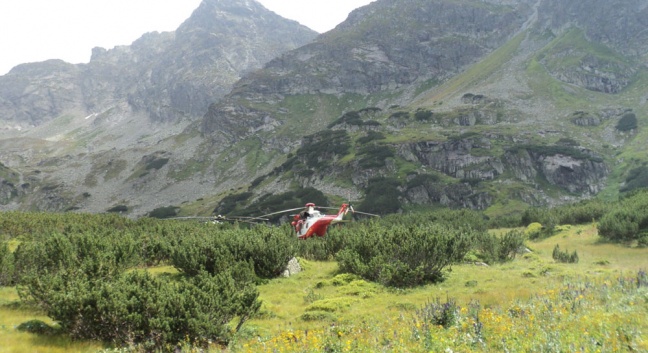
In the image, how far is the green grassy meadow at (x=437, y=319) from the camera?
7859 mm

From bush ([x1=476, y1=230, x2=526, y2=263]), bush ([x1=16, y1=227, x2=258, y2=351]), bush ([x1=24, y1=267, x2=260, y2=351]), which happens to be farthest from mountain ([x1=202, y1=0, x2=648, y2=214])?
bush ([x1=24, y1=267, x2=260, y2=351])

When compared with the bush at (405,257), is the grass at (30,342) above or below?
above

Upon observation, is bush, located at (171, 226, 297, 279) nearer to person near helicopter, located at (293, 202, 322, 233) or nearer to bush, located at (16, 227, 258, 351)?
person near helicopter, located at (293, 202, 322, 233)

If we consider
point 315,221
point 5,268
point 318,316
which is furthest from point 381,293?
point 5,268

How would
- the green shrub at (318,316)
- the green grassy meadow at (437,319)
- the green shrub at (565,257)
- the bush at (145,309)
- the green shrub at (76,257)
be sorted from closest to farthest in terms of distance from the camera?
the green grassy meadow at (437,319)
the bush at (145,309)
the green shrub at (318,316)
the green shrub at (76,257)
the green shrub at (565,257)

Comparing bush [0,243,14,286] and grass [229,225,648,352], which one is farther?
bush [0,243,14,286]

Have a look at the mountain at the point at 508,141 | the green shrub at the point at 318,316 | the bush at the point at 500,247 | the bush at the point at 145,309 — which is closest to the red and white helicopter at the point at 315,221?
the bush at the point at 500,247

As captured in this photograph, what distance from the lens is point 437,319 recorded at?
35.3 feet

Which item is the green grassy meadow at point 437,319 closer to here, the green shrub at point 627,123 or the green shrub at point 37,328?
the green shrub at point 37,328

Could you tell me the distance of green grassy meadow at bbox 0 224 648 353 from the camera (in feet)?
25.8

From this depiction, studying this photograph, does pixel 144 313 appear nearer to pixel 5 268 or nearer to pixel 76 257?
pixel 76 257

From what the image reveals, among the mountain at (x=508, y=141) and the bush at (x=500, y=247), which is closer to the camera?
the bush at (x=500, y=247)

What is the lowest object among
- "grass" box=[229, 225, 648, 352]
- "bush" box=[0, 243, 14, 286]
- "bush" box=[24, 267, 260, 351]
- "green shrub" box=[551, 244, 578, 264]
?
"green shrub" box=[551, 244, 578, 264]

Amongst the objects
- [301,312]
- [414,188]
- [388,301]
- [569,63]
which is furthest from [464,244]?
[569,63]
